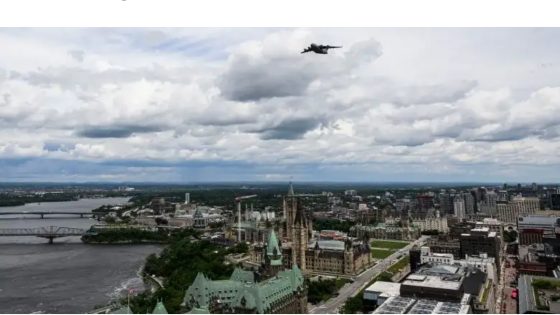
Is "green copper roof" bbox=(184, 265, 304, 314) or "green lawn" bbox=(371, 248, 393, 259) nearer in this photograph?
"green copper roof" bbox=(184, 265, 304, 314)

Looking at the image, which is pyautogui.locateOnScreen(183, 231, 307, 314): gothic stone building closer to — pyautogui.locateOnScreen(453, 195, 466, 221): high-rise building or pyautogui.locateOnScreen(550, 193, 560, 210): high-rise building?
pyautogui.locateOnScreen(453, 195, 466, 221): high-rise building

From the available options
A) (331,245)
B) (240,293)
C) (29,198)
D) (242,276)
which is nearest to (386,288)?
(242,276)

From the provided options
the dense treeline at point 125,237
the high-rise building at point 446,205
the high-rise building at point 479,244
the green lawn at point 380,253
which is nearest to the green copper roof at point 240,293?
the high-rise building at point 479,244

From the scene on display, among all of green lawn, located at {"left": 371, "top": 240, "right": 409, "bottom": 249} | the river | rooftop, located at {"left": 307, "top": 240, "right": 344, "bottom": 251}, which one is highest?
rooftop, located at {"left": 307, "top": 240, "right": 344, "bottom": 251}

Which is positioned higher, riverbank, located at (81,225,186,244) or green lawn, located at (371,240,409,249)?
riverbank, located at (81,225,186,244)

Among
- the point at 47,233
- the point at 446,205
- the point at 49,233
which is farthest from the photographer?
the point at 446,205

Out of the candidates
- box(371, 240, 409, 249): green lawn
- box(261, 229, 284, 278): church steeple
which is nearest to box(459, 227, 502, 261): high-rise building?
box(371, 240, 409, 249): green lawn

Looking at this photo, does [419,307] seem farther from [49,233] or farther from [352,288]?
[49,233]
